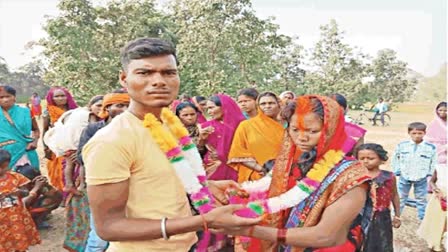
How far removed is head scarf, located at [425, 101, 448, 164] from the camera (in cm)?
611

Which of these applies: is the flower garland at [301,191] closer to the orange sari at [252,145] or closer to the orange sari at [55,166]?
the orange sari at [252,145]

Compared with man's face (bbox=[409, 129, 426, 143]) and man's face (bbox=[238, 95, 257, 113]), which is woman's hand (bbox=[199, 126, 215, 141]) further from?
man's face (bbox=[409, 129, 426, 143])

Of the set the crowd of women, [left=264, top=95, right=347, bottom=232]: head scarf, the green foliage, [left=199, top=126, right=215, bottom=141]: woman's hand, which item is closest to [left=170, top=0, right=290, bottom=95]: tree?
the green foliage

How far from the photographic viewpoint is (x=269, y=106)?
15.7ft

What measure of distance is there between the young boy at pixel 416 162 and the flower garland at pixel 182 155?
4.59 metres

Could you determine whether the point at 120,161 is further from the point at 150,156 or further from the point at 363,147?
the point at 363,147

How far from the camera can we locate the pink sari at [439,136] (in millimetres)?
6105

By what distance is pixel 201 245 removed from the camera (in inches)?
143

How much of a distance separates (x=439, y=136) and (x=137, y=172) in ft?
18.8

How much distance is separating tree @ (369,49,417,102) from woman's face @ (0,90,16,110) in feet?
92.0

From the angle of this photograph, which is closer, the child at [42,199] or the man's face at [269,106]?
the man's face at [269,106]

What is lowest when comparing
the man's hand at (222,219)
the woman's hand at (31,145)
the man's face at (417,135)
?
the woman's hand at (31,145)

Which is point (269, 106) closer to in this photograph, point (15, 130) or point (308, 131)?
point (308, 131)

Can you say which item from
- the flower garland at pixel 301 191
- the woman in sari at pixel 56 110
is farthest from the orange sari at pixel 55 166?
the flower garland at pixel 301 191
